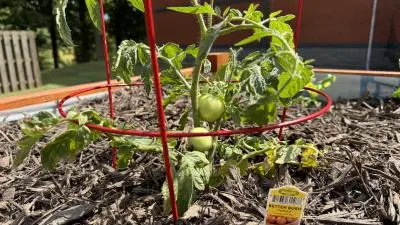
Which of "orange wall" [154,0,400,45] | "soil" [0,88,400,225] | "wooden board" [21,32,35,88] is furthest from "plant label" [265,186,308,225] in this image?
"wooden board" [21,32,35,88]

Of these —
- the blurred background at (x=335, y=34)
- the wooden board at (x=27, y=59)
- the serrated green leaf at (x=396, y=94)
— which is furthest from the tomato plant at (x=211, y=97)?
the wooden board at (x=27, y=59)

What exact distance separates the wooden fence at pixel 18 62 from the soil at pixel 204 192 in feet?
13.0

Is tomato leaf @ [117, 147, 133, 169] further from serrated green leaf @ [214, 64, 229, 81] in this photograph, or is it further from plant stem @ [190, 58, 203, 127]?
serrated green leaf @ [214, 64, 229, 81]

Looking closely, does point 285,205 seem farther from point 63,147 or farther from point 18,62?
point 18,62

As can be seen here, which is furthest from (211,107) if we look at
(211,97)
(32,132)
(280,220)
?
(32,132)

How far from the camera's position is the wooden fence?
5184mm

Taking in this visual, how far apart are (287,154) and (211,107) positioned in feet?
1.38

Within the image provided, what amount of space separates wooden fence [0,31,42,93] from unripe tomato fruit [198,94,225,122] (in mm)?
4959

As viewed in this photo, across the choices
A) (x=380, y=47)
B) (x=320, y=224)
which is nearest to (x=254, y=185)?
(x=320, y=224)

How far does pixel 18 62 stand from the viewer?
5.37 meters

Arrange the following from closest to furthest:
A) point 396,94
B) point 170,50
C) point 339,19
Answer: point 170,50, point 396,94, point 339,19

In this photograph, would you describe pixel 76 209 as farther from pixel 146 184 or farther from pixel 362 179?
pixel 362 179

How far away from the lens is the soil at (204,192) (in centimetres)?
115

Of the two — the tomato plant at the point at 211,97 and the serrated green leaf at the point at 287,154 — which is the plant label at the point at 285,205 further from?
the serrated green leaf at the point at 287,154
